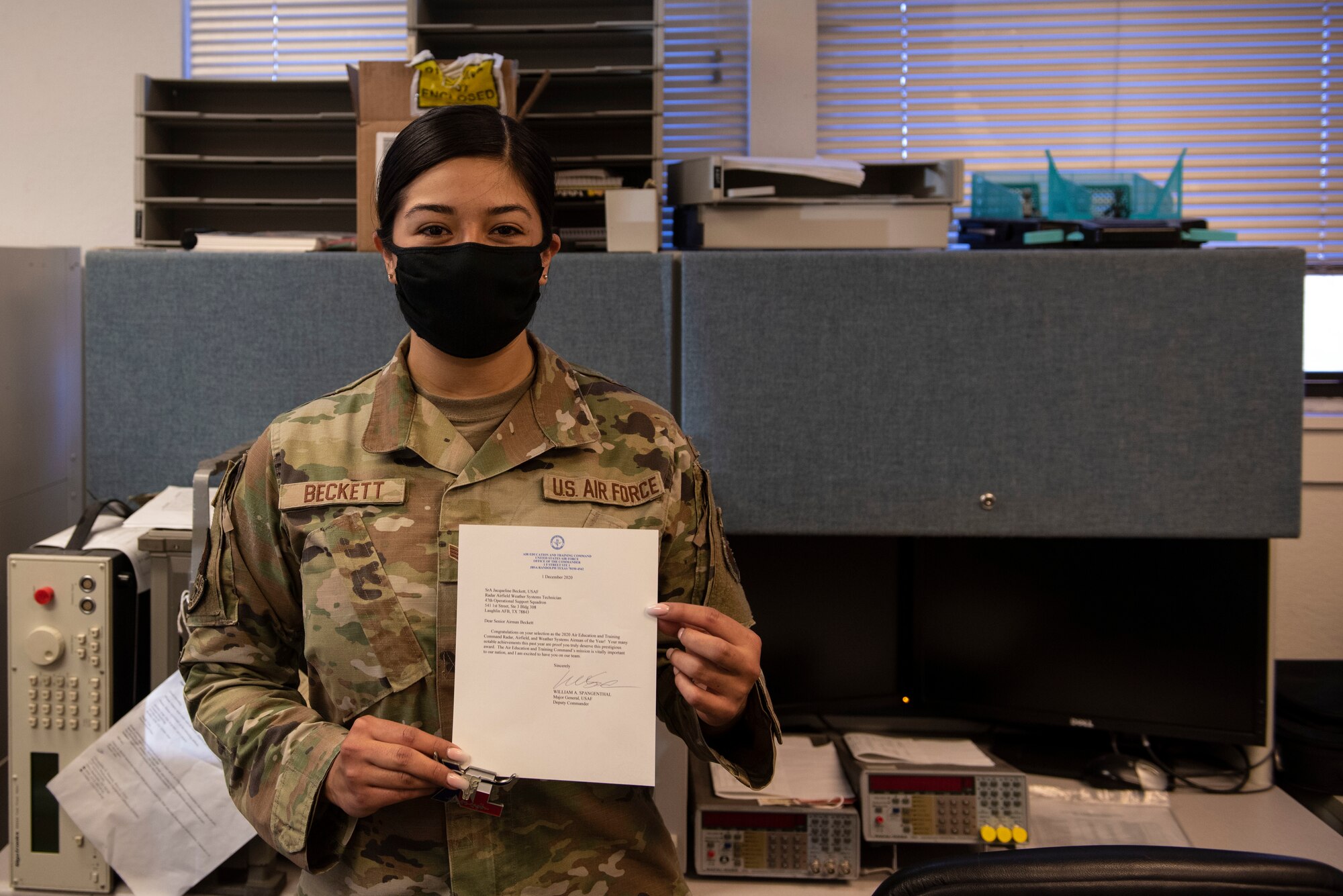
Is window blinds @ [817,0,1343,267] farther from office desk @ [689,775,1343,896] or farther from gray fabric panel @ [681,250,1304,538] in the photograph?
office desk @ [689,775,1343,896]

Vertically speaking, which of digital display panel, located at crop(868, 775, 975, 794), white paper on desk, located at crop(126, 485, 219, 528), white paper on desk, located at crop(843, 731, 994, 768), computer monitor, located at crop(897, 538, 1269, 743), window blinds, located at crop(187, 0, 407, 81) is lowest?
digital display panel, located at crop(868, 775, 975, 794)

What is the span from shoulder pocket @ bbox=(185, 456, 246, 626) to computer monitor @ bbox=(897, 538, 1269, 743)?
1.18 metres

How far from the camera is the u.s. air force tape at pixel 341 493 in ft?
2.78

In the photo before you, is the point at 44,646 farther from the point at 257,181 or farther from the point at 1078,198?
the point at 1078,198

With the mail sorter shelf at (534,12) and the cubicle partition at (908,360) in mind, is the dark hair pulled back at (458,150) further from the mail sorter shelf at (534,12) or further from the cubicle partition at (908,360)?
the mail sorter shelf at (534,12)

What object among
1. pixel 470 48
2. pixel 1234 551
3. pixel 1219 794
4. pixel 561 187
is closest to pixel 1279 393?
pixel 1234 551

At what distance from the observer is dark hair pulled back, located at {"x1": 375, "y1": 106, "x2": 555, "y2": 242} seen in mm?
834

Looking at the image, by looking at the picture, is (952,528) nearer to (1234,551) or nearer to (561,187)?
(1234,551)

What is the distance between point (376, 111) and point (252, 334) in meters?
0.40

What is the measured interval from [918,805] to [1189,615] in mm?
595

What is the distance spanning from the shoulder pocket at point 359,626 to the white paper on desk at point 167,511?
0.65 meters

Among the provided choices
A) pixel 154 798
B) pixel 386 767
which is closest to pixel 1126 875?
pixel 386 767

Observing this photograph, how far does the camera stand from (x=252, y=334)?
151 centimetres
